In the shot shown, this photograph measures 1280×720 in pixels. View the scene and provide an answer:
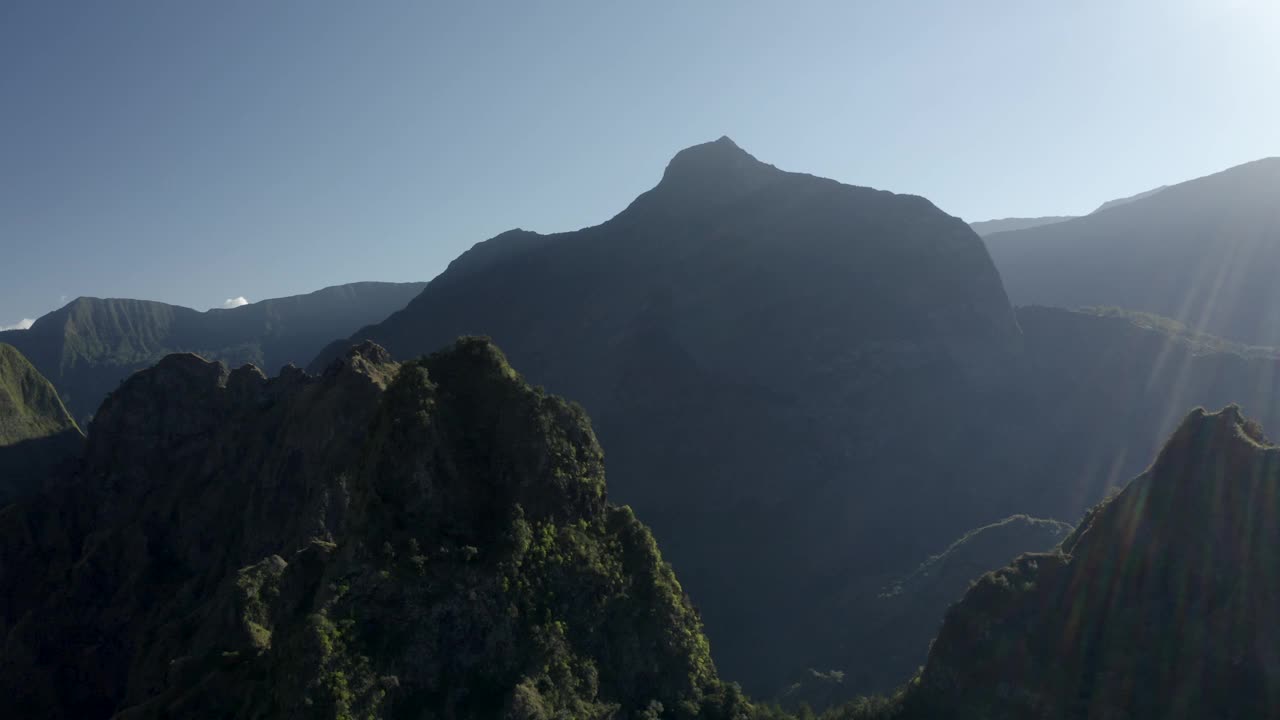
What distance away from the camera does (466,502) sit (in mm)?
24641

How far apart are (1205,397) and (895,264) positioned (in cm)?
5468

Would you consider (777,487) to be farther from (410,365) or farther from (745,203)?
Answer: (410,365)

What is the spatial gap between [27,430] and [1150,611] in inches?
4246

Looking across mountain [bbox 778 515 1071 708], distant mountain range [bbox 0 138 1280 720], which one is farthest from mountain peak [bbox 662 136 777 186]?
mountain [bbox 778 515 1071 708]

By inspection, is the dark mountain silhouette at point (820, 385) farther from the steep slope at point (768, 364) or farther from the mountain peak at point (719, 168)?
the mountain peak at point (719, 168)

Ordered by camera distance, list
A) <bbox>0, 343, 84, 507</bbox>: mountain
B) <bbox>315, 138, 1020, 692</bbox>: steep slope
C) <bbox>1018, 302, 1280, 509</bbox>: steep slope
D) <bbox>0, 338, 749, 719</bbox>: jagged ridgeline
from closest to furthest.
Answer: <bbox>0, 338, 749, 719</bbox>: jagged ridgeline < <bbox>0, 343, 84, 507</bbox>: mountain < <bbox>315, 138, 1020, 692</bbox>: steep slope < <bbox>1018, 302, 1280, 509</bbox>: steep slope

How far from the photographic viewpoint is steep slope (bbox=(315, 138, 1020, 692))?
104188 millimetres

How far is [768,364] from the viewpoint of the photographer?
134000mm

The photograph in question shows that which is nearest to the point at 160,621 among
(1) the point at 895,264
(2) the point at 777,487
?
(2) the point at 777,487

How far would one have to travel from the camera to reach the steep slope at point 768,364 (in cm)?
10419

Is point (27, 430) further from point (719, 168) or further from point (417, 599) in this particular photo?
point (719, 168)

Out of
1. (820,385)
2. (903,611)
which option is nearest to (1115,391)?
(820,385)

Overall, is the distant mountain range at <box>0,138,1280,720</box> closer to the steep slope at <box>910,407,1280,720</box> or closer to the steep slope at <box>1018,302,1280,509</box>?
the steep slope at <box>910,407,1280,720</box>

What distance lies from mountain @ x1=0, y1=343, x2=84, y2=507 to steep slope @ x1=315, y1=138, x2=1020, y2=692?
68440mm
